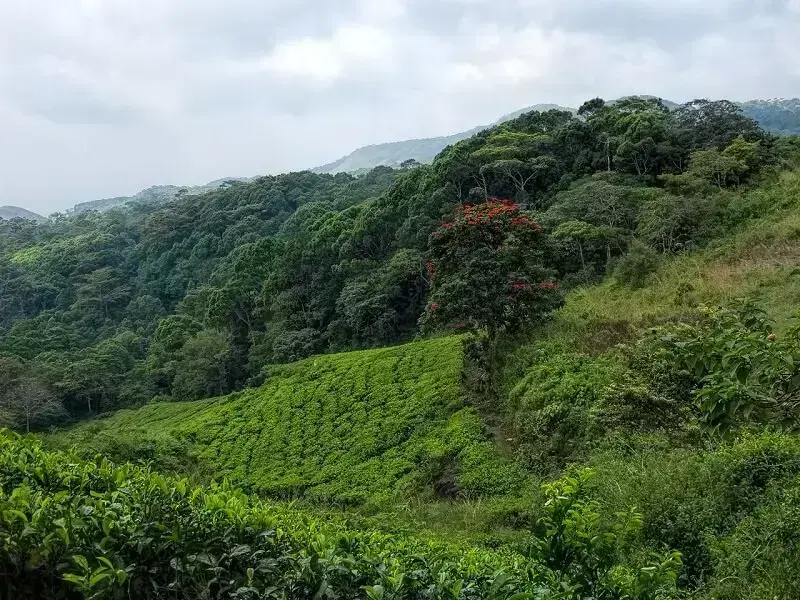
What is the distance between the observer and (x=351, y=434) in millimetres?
12641

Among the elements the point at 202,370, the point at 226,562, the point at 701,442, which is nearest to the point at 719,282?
the point at 701,442

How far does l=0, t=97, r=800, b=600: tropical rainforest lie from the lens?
2.26 meters

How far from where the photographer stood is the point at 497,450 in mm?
9594

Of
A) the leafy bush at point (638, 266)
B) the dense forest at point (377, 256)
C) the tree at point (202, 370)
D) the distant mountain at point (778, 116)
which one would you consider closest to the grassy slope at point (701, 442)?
the leafy bush at point (638, 266)

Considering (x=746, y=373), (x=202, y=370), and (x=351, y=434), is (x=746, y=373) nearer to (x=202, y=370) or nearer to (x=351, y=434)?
(x=351, y=434)

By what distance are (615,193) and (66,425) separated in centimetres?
3146

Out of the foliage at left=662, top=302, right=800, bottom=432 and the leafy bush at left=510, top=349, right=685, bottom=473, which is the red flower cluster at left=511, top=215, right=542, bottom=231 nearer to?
the leafy bush at left=510, top=349, right=685, bottom=473

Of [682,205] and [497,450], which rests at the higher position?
Result: [682,205]

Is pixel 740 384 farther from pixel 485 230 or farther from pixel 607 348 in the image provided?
pixel 485 230

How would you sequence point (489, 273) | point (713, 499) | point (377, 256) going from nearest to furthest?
point (713, 499) → point (489, 273) → point (377, 256)

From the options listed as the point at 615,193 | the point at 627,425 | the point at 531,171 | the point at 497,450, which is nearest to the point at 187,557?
the point at 627,425

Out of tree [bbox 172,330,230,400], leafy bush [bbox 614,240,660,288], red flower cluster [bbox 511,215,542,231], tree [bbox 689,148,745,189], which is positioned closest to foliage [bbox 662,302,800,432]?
red flower cluster [bbox 511,215,542,231]

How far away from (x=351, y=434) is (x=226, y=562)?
10.6 metres

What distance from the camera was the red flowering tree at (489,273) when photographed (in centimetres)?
1136
